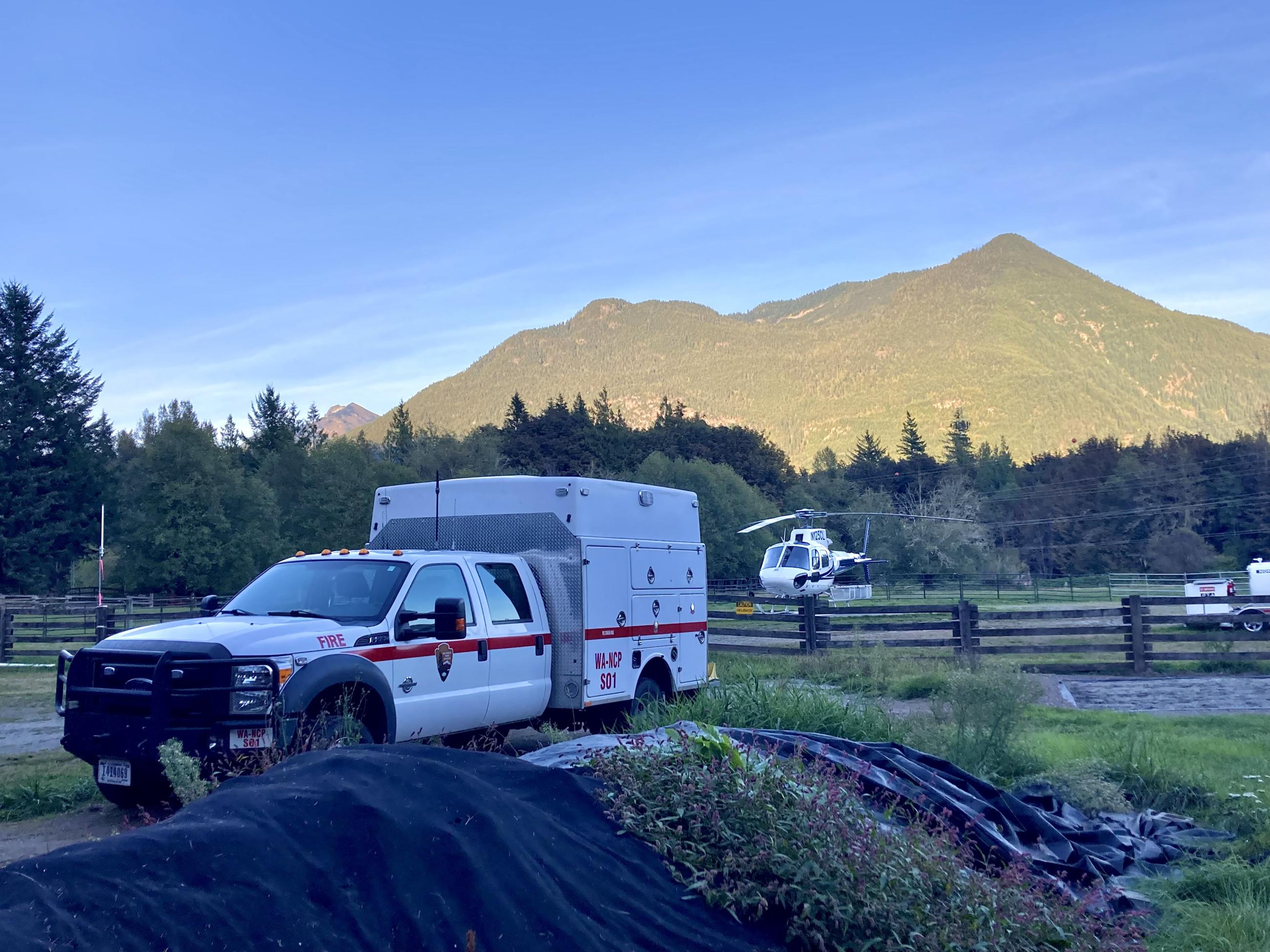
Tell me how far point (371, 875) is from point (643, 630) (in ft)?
23.5

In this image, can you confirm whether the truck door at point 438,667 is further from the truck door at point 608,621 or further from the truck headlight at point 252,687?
the truck door at point 608,621

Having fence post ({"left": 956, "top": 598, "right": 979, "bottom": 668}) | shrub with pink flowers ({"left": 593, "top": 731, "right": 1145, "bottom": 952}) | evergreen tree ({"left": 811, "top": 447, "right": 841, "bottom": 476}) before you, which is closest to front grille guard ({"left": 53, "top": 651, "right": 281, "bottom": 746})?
shrub with pink flowers ({"left": 593, "top": 731, "right": 1145, "bottom": 952})

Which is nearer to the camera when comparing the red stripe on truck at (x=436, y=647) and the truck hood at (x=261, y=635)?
the truck hood at (x=261, y=635)

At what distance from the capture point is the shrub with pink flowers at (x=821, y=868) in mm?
3793

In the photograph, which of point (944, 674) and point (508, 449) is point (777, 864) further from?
point (508, 449)

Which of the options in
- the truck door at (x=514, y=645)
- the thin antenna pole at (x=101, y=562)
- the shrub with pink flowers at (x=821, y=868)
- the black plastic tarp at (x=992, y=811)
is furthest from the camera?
the thin antenna pole at (x=101, y=562)

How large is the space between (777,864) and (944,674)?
1146 cm

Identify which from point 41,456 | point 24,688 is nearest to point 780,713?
point 24,688

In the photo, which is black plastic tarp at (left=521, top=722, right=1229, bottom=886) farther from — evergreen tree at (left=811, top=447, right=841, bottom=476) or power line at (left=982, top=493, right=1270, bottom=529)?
evergreen tree at (left=811, top=447, right=841, bottom=476)

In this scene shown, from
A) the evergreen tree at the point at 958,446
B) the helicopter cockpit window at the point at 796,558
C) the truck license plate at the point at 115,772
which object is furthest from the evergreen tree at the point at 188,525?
the evergreen tree at the point at 958,446

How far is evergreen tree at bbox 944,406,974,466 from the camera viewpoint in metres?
125

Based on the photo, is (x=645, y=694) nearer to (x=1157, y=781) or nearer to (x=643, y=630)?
(x=643, y=630)

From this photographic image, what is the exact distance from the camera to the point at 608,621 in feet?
31.9

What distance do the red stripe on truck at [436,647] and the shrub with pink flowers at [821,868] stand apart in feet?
9.88
